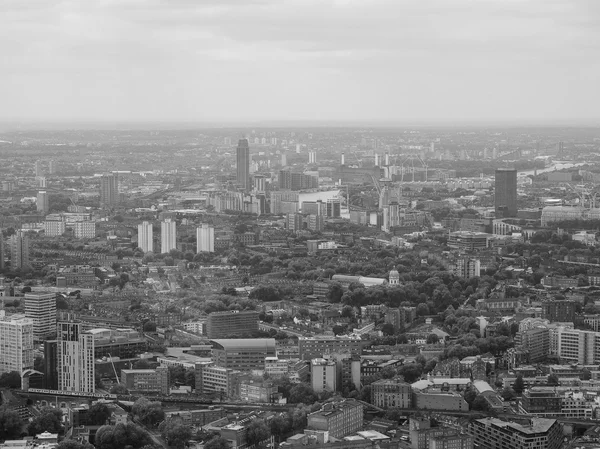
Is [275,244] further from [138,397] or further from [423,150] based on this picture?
[423,150]

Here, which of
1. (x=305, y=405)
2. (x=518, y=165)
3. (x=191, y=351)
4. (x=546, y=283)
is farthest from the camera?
(x=518, y=165)

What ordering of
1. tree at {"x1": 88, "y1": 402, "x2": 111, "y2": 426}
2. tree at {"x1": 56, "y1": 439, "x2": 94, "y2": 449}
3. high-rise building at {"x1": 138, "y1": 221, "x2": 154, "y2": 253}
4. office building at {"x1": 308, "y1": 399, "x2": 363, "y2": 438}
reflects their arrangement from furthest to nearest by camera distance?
high-rise building at {"x1": 138, "y1": 221, "x2": 154, "y2": 253} → tree at {"x1": 88, "y1": 402, "x2": 111, "y2": 426} → office building at {"x1": 308, "y1": 399, "x2": 363, "y2": 438} → tree at {"x1": 56, "y1": 439, "x2": 94, "y2": 449}

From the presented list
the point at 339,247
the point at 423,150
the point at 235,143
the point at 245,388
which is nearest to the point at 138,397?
the point at 245,388

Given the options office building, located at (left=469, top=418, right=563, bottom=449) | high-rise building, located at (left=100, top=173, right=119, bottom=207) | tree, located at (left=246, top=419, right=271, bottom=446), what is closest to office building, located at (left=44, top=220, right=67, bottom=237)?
high-rise building, located at (left=100, top=173, right=119, bottom=207)

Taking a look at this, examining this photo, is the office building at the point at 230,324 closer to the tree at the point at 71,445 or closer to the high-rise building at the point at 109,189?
the tree at the point at 71,445

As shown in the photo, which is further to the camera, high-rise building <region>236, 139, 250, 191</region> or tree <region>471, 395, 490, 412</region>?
high-rise building <region>236, 139, 250, 191</region>

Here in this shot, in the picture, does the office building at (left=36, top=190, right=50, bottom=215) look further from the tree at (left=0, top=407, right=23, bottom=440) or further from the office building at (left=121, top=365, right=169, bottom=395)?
the tree at (left=0, top=407, right=23, bottom=440)

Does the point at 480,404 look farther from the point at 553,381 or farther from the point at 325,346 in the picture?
the point at 325,346

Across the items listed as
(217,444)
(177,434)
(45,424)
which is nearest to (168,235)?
(45,424)
